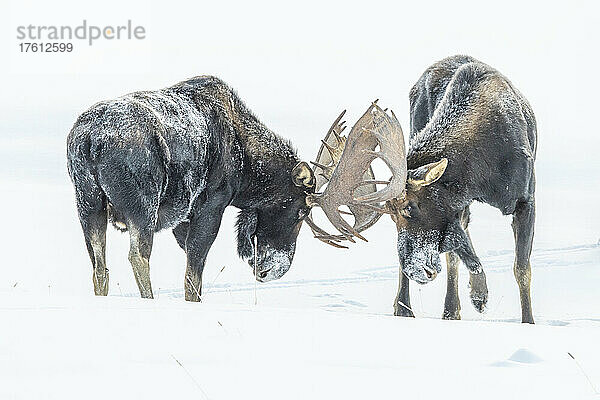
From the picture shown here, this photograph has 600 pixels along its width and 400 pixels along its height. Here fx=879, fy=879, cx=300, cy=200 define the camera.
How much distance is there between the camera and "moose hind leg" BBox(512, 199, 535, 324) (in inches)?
303

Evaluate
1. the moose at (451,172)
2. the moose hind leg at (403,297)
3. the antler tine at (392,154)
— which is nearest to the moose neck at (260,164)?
the moose at (451,172)

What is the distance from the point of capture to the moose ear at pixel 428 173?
7.29 metres

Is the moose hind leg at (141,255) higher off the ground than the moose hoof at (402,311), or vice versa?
the moose hind leg at (141,255)

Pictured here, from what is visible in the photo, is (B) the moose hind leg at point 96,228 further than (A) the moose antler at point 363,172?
No

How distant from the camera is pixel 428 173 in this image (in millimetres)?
7305

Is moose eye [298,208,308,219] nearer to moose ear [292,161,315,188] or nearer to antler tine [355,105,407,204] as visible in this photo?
moose ear [292,161,315,188]

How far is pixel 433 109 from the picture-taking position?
29.8 ft

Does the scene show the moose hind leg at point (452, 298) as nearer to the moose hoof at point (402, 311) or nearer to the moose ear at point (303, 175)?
the moose hoof at point (402, 311)

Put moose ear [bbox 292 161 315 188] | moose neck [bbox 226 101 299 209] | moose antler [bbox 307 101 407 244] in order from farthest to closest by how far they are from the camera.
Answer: moose ear [bbox 292 161 315 188]
moose neck [bbox 226 101 299 209]
moose antler [bbox 307 101 407 244]

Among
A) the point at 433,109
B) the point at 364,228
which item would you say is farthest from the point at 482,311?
the point at 433,109

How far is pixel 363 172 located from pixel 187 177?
174cm

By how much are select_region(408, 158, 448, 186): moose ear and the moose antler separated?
129mm

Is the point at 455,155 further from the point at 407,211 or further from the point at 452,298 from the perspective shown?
the point at 452,298

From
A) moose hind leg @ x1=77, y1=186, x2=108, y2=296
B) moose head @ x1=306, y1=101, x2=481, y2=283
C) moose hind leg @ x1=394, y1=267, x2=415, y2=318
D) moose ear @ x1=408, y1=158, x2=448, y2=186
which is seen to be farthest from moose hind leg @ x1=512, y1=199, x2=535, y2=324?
moose hind leg @ x1=77, y1=186, x2=108, y2=296
